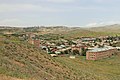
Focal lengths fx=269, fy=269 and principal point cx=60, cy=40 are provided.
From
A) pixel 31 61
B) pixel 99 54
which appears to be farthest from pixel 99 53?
pixel 31 61

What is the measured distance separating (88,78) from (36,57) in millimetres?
5406

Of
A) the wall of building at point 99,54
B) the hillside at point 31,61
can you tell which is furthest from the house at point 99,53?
the hillside at point 31,61

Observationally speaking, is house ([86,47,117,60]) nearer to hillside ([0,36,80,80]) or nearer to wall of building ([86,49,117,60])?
wall of building ([86,49,117,60])

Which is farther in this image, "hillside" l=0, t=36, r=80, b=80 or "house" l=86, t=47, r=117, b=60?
"house" l=86, t=47, r=117, b=60

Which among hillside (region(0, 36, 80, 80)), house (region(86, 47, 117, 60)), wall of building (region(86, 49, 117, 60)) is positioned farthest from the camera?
house (region(86, 47, 117, 60))

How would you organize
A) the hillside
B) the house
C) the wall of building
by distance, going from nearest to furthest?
the hillside < the wall of building < the house

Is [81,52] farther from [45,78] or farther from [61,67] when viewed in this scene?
[45,78]

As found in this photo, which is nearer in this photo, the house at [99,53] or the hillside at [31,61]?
the hillside at [31,61]

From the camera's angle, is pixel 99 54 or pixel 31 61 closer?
pixel 31 61

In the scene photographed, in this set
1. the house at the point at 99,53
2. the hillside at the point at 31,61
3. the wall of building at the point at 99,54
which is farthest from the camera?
the house at the point at 99,53

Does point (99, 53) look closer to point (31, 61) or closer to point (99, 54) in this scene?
A: point (99, 54)

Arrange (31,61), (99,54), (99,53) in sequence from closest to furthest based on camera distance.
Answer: (31,61)
(99,53)
(99,54)

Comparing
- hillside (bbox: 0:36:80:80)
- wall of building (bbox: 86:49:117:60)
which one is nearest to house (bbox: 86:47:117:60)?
wall of building (bbox: 86:49:117:60)

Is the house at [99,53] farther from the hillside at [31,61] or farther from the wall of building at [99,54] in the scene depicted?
the hillside at [31,61]
